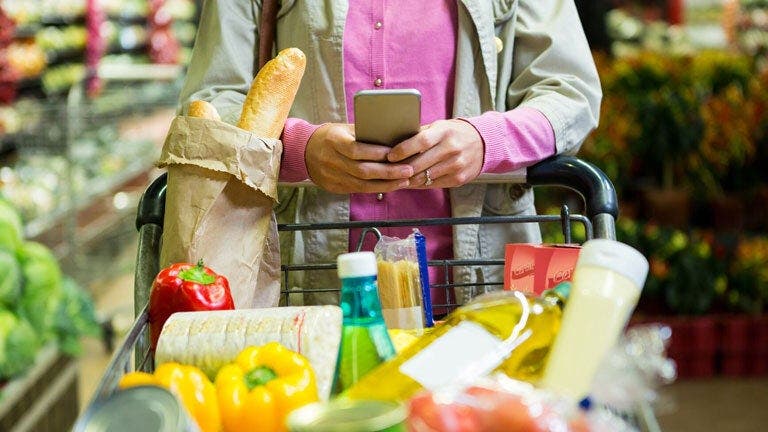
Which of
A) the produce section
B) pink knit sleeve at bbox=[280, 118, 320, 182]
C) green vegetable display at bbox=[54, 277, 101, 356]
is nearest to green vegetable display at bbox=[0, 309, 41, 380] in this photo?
green vegetable display at bbox=[54, 277, 101, 356]

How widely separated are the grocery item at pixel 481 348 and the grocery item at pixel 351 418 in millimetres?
201

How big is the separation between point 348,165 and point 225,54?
0.45m

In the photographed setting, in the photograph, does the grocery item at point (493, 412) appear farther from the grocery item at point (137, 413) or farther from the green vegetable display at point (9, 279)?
the green vegetable display at point (9, 279)

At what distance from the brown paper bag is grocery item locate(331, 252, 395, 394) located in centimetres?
37

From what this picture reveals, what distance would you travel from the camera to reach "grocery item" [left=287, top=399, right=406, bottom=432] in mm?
831

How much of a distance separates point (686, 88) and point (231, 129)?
4359 millimetres

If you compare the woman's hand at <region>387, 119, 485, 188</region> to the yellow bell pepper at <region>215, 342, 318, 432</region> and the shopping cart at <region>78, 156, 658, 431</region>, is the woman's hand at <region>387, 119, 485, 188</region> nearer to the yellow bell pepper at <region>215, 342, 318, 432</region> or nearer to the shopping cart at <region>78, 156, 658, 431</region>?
the shopping cart at <region>78, 156, 658, 431</region>

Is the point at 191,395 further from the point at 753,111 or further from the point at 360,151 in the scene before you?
the point at 753,111

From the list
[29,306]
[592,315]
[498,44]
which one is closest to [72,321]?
[29,306]

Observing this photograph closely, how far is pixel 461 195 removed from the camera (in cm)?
184

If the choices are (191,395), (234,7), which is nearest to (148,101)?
(234,7)

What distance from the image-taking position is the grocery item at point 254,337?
1.17 meters

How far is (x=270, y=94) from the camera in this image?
5.12 feet

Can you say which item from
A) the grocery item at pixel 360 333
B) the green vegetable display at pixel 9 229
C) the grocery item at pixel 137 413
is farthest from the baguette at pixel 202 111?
the green vegetable display at pixel 9 229
